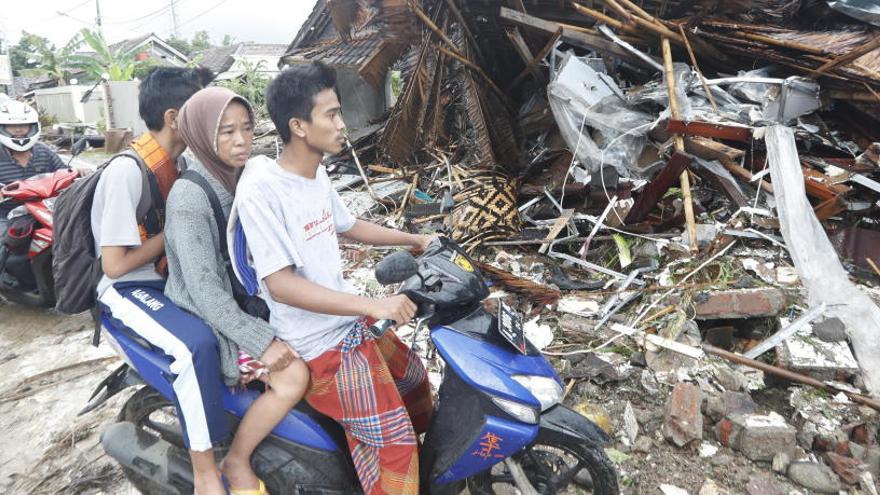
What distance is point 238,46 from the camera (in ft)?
106

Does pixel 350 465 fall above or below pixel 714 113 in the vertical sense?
below

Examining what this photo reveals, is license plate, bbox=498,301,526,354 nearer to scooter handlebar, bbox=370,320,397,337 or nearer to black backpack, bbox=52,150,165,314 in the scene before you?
scooter handlebar, bbox=370,320,397,337

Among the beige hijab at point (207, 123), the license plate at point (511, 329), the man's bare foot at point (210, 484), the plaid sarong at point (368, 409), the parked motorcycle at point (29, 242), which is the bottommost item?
the parked motorcycle at point (29, 242)

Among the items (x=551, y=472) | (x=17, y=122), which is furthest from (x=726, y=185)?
(x=17, y=122)

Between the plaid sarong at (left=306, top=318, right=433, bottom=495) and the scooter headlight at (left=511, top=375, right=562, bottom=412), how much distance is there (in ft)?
1.57

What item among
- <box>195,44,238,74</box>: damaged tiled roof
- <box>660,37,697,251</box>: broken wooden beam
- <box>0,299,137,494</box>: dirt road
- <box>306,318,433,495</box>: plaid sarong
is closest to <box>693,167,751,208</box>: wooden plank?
<box>660,37,697,251</box>: broken wooden beam

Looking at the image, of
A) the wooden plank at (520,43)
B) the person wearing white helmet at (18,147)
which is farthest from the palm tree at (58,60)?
the wooden plank at (520,43)

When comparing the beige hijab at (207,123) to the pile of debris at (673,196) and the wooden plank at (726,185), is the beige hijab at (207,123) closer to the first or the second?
the pile of debris at (673,196)

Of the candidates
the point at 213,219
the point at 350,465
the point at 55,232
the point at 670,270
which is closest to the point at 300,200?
the point at 213,219

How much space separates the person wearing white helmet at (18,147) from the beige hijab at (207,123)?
3684 millimetres

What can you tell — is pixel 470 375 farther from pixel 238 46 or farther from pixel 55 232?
pixel 238 46

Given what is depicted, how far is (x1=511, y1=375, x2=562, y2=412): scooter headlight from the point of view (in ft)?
5.98

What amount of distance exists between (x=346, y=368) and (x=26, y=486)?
2.15 m

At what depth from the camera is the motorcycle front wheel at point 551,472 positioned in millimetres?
1904
